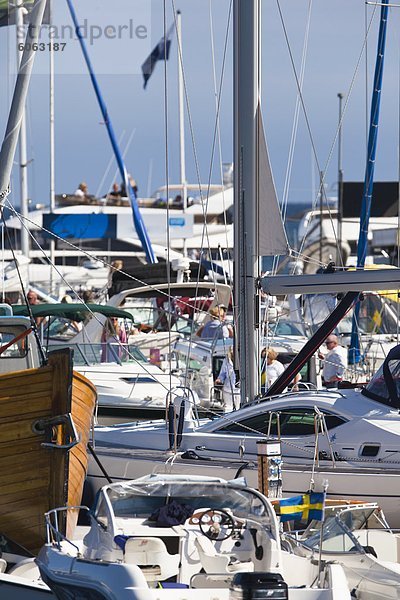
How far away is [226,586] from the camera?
8492mm

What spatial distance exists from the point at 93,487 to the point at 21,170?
2181 cm

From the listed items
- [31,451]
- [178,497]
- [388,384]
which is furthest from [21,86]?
[178,497]

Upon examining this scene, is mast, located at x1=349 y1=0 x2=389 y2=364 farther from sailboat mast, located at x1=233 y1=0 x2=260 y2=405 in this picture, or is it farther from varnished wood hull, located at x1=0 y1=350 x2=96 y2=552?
varnished wood hull, located at x1=0 y1=350 x2=96 y2=552

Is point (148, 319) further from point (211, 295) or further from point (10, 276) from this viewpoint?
point (10, 276)

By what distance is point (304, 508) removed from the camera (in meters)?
9.81

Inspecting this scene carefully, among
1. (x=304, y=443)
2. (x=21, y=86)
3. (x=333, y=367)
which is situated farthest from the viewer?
(x=333, y=367)

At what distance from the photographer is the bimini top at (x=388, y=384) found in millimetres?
12219

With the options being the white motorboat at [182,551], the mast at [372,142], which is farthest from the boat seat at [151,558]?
the mast at [372,142]

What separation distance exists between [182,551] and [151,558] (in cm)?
24

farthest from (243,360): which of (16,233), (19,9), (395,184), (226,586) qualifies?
(395,184)

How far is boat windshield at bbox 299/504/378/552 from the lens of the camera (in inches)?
365

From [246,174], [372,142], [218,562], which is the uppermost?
[372,142]

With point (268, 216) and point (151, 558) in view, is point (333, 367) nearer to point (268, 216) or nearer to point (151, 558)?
point (268, 216)

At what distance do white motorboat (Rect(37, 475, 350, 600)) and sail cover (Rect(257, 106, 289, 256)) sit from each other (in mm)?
4443
